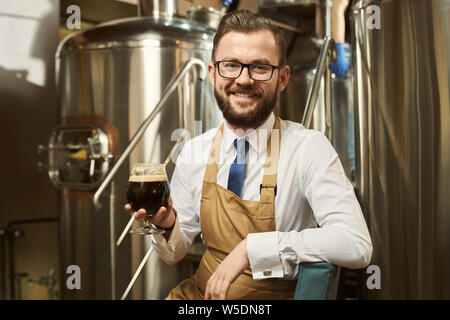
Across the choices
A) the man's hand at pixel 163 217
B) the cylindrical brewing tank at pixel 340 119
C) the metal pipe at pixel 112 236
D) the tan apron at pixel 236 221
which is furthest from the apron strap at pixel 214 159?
the metal pipe at pixel 112 236

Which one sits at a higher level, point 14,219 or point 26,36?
point 26,36

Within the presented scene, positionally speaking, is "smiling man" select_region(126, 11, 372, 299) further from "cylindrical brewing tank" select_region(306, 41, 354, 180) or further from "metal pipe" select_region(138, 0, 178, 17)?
"metal pipe" select_region(138, 0, 178, 17)

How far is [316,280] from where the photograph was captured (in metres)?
0.98

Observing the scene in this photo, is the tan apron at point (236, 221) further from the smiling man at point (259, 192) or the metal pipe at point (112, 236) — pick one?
the metal pipe at point (112, 236)

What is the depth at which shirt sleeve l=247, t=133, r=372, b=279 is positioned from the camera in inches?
38.1

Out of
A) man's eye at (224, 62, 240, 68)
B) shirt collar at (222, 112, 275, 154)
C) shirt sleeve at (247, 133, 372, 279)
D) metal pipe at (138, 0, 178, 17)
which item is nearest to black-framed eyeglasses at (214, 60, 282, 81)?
man's eye at (224, 62, 240, 68)

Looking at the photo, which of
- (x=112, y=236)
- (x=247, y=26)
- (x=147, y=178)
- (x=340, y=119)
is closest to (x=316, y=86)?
(x=247, y=26)

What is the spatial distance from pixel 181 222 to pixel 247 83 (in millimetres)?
354

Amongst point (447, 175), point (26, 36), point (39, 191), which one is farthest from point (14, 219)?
point (447, 175)

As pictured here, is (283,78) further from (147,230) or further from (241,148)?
(147,230)

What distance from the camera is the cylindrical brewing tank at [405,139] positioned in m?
1.26

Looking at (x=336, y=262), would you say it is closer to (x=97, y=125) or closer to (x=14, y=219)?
(x=97, y=125)

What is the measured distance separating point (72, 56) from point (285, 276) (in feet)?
3.29

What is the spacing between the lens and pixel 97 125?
1508mm
